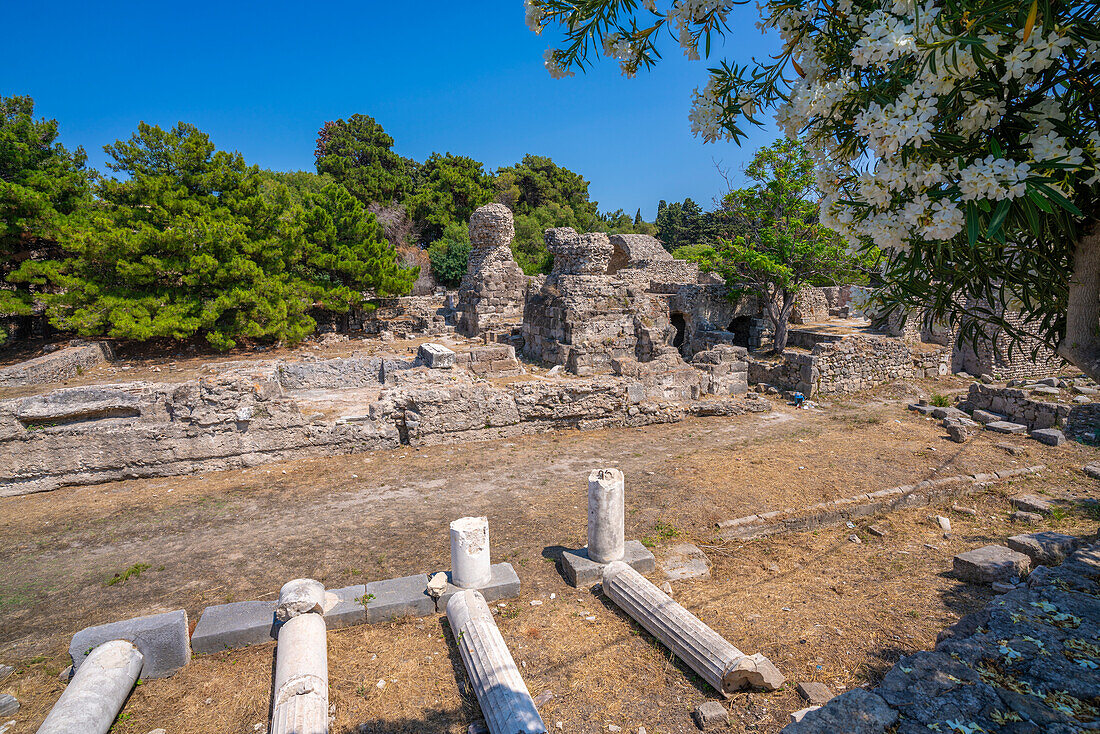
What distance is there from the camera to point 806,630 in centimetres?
468

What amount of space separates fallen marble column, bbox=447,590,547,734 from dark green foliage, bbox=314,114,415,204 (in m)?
37.1

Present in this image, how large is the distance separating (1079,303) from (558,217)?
39984 millimetres

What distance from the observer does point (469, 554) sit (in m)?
5.16

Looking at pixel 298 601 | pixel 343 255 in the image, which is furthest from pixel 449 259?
pixel 298 601

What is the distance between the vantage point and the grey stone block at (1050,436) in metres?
9.73

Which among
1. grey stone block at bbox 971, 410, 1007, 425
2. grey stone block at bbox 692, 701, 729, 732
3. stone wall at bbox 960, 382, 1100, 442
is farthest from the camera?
grey stone block at bbox 971, 410, 1007, 425

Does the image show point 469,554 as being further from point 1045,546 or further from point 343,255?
point 343,255

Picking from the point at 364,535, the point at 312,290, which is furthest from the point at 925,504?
the point at 312,290

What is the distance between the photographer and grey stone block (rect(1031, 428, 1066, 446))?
31.9 ft

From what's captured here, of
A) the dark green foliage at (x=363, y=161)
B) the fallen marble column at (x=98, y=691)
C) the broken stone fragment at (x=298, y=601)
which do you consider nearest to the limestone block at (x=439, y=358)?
the broken stone fragment at (x=298, y=601)

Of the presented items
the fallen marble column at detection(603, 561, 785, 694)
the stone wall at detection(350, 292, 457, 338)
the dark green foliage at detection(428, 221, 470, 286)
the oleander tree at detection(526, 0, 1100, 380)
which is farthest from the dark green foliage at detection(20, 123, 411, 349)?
the oleander tree at detection(526, 0, 1100, 380)

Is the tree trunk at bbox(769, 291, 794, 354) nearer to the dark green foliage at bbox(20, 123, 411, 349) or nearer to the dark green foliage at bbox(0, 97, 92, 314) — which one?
the dark green foliage at bbox(20, 123, 411, 349)

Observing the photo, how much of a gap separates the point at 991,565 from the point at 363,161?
46.7m

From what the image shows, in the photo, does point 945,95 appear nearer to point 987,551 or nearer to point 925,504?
point 987,551
